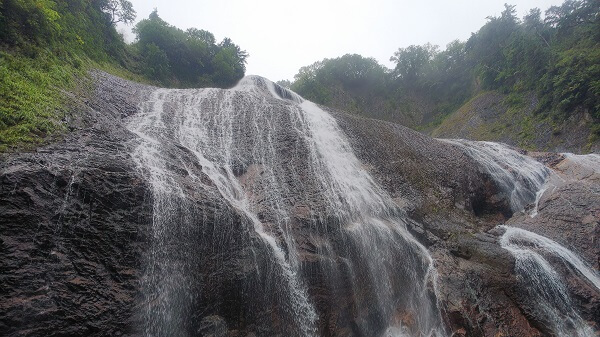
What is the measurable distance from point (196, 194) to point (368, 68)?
3955 centimetres

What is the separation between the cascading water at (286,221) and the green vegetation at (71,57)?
2.43 metres

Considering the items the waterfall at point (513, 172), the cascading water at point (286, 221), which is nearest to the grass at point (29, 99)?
the cascading water at point (286, 221)

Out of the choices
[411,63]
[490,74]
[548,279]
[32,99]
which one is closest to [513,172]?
[548,279]

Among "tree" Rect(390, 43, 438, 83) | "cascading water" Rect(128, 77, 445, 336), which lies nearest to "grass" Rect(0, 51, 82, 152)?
"cascading water" Rect(128, 77, 445, 336)

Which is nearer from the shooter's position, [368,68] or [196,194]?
[196,194]

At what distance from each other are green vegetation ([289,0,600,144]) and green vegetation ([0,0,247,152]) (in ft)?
43.6

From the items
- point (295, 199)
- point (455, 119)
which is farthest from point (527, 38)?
point (295, 199)

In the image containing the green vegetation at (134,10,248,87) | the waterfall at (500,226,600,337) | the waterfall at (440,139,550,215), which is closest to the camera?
the waterfall at (500,226,600,337)

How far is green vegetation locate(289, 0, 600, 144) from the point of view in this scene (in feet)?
73.3

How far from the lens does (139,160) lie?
8367 mm

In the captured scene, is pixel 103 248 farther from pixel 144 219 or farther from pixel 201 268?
pixel 201 268

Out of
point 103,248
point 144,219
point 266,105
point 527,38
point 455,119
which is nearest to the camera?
point 103,248

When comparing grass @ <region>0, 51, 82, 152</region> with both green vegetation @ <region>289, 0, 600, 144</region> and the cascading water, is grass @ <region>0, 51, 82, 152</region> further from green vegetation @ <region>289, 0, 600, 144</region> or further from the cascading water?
green vegetation @ <region>289, 0, 600, 144</region>

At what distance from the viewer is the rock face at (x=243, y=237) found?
19.1ft
